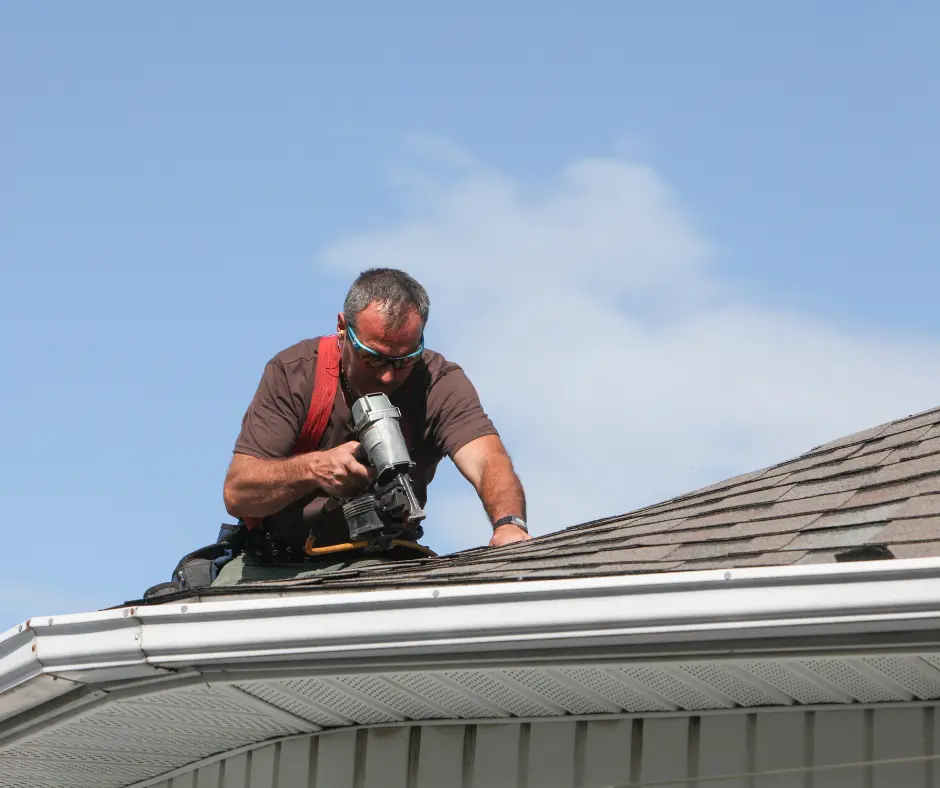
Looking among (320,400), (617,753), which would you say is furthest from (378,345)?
(617,753)

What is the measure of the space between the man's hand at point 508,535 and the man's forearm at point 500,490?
Result: 0.26ft

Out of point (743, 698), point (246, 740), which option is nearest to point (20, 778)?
point (246, 740)

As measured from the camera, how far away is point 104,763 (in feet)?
18.1

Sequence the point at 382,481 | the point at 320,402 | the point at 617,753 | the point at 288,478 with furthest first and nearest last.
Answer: the point at 320,402
the point at 288,478
the point at 382,481
the point at 617,753

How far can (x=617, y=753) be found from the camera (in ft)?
13.9

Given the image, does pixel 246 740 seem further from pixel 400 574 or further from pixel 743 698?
pixel 743 698

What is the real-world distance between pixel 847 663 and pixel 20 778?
11.8 ft

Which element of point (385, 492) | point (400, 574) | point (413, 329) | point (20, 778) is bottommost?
point (20, 778)

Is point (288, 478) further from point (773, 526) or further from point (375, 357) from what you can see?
point (773, 526)

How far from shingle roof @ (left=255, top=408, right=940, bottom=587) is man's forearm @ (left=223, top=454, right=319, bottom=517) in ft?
2.18

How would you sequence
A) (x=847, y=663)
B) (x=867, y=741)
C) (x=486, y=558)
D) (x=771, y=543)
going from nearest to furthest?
(x=847, y=663)
(x=867, y=741)
(x=771, y=543)
(x=486, y=558)

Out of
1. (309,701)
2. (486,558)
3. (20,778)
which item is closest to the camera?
(309,701)

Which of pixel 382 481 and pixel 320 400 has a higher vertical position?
pixel 320 400

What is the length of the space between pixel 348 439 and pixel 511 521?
774 mm
